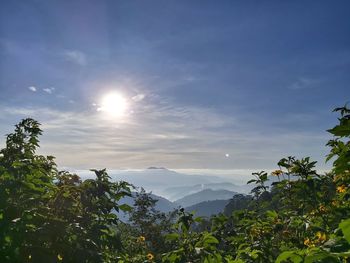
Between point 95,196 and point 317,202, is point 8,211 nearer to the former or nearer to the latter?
point 95,196

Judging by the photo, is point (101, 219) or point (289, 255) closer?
point (289, 255)

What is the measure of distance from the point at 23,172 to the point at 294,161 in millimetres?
6183

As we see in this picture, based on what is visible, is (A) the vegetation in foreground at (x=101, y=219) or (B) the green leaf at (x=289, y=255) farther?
(A) the vegetation in foreground at (x=101, y=219)

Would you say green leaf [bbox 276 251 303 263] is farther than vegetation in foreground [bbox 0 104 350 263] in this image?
No

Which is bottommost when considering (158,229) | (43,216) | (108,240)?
(158,229)

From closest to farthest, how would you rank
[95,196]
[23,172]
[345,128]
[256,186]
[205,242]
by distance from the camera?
[345,128] → [205,242] → [23,172] → [95,196] → [256,186]

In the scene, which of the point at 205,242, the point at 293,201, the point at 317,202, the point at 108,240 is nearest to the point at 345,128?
the point at 205,242

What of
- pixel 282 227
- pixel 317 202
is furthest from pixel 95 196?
pixel 317 202

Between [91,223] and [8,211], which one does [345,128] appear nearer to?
[8,211]

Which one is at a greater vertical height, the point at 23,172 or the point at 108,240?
the point at 23,172

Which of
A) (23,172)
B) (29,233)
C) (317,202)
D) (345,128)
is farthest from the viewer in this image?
(317,202)

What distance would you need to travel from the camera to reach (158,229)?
4844 cm

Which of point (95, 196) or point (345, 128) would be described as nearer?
point (345, 128)

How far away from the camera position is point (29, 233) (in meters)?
5.30
